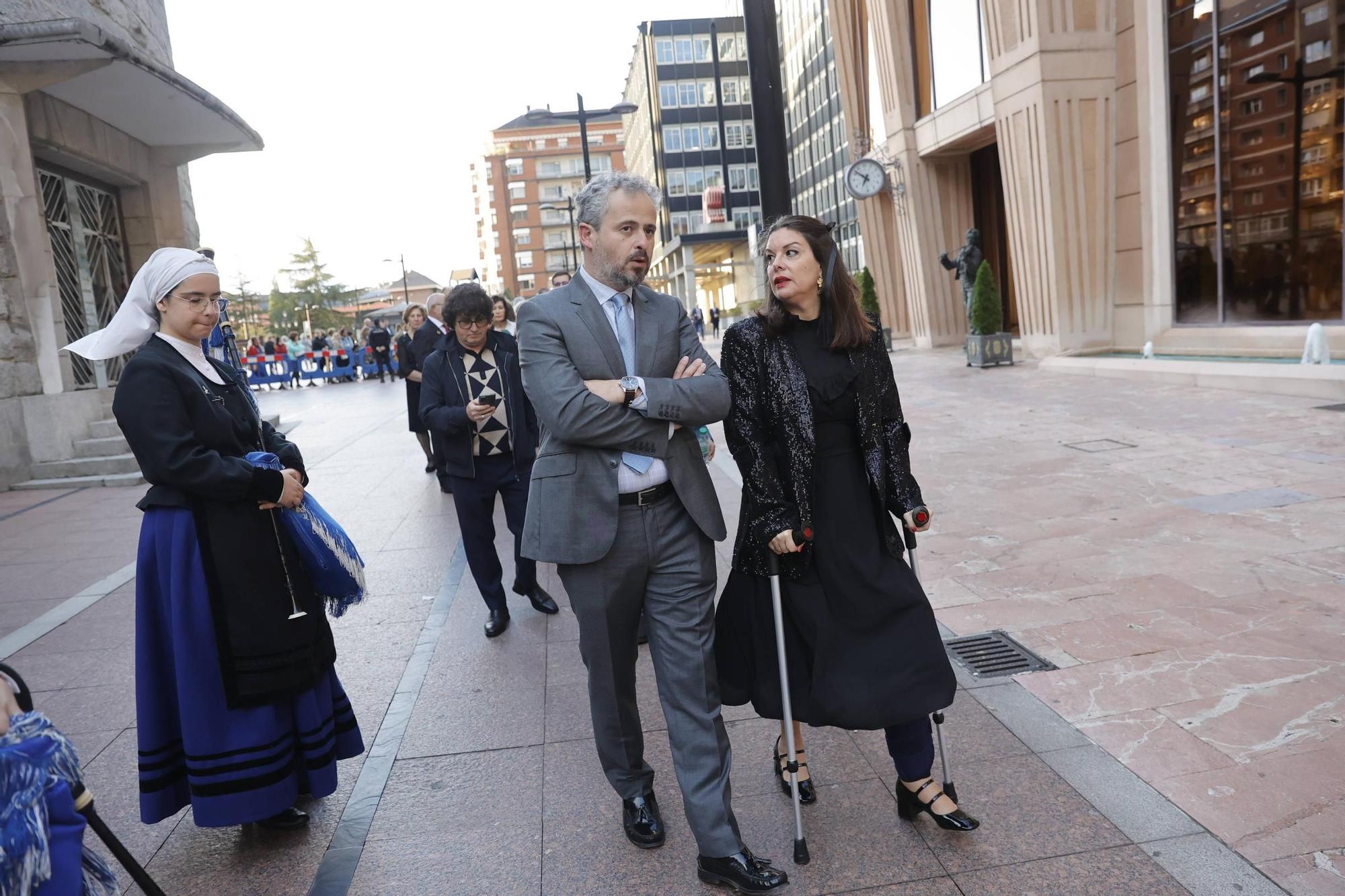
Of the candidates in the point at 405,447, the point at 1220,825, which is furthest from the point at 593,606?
the point at 405,447

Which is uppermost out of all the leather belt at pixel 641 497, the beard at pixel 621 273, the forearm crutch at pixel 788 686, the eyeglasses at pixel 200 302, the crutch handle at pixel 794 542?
the eyeglasses at pixel 200 302

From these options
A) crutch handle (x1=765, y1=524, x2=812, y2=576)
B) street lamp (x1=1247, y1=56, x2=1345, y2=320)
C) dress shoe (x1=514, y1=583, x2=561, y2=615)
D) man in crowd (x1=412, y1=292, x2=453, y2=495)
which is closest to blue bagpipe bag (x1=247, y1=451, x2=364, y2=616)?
crutch handle (x1=765, y1=524, x2=812, y2=576)

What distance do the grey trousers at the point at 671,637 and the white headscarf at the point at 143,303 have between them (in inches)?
61.2

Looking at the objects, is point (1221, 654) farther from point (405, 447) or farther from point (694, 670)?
point (405, 447)

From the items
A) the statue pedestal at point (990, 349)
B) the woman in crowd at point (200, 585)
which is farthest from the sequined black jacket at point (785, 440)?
the statue pedestal at point (990, 349)

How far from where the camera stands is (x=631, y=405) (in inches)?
105

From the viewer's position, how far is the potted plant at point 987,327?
16434 millimetres

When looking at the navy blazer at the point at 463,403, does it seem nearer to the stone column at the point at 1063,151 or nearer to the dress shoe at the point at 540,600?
the dress shoe at the point at 540,600

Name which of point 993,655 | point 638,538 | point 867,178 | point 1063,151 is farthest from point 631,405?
point 867,178

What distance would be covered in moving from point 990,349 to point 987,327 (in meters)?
0.43

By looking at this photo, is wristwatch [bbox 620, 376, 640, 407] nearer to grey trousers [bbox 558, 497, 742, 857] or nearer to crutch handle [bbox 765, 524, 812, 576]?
grey trousers [bbox 558, 497, 742, 857]

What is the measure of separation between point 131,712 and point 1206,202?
15169 millimetres

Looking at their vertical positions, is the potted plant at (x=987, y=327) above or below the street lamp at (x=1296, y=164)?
below

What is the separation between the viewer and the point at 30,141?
11.0m
